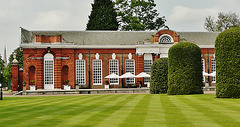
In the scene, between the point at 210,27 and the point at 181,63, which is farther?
the point at 210,27

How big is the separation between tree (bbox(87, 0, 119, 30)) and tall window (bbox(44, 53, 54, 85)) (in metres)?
16.0

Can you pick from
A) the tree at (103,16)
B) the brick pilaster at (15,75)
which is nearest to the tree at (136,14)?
the tree at (103,16)

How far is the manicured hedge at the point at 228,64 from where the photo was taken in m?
19.0

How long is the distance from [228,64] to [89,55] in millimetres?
23894

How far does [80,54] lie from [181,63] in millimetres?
19118

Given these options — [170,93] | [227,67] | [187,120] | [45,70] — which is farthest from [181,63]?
[45,70]

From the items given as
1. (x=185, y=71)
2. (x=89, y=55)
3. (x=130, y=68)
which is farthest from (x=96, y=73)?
(x=185, y=71)

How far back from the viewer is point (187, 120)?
967cm

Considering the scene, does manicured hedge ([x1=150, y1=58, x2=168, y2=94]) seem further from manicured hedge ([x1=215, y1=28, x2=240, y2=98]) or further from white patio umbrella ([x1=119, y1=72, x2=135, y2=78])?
white patio umbrella ([x1=119, y1=72, x2=135, y2=78])

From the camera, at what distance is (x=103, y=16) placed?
180ft

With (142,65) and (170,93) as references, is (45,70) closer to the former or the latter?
(142,65)

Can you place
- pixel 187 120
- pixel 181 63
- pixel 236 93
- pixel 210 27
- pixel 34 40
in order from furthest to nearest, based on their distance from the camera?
pixel 210 27
pixel 34 40
pixel 181 63
pixel 236 93
pixel 187 120

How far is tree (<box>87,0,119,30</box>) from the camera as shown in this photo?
54.0 metres

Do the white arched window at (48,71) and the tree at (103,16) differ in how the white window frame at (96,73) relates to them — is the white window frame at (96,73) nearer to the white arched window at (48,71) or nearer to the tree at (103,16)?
the white arched window at (48,71)
